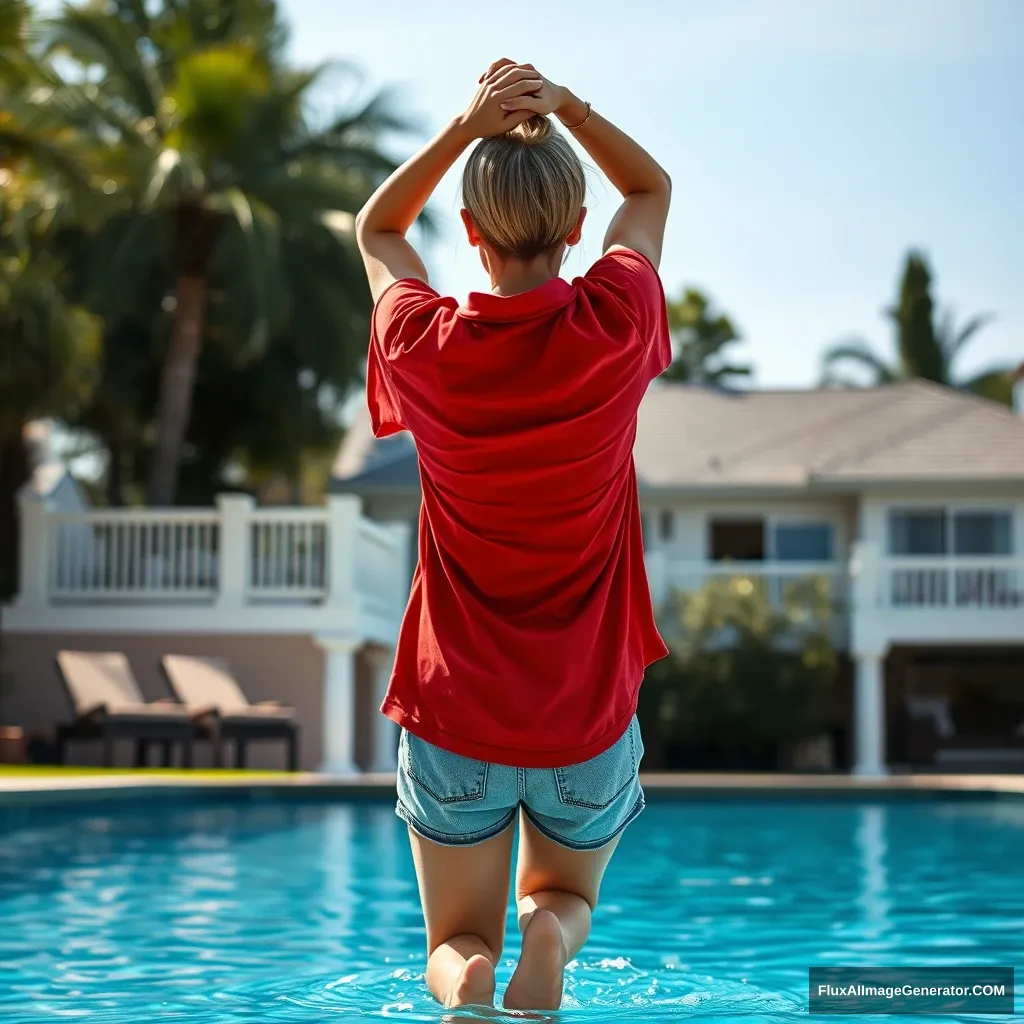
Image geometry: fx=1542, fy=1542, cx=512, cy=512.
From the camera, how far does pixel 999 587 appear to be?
23594 mm

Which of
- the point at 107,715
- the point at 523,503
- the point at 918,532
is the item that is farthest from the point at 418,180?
the point at 918,532

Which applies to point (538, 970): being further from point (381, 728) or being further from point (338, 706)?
point (381, 728)

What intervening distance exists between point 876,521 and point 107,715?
14728 mm

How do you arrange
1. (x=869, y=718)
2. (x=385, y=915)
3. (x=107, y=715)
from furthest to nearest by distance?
(x=869, y=718)
(x=107, y=715)
(x=385, y=915)

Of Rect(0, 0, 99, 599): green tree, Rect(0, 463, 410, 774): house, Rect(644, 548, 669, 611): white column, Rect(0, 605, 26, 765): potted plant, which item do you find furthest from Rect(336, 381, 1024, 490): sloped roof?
Rect(0, 605, 26, 765): potted plant

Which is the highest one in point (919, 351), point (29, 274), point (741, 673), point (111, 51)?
point (111, 51)

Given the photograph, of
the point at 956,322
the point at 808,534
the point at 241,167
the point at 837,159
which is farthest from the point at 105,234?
the point at 956,322

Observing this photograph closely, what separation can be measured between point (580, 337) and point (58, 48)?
22.0 m

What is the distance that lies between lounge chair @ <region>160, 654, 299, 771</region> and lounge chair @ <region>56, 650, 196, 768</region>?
21 cm

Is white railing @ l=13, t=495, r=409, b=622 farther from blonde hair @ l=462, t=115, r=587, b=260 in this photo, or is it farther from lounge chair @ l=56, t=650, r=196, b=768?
blonde hair @ l=462, t=115, r=587, b=260

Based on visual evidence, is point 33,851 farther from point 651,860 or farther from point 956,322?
point 956,322

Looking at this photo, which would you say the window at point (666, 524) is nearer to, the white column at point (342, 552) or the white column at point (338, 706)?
the white column at point (342, 552)

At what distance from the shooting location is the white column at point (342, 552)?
18.1m

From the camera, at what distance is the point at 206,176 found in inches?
845
